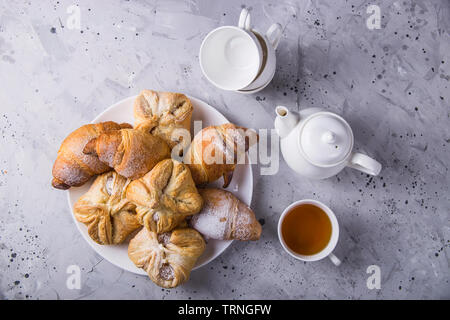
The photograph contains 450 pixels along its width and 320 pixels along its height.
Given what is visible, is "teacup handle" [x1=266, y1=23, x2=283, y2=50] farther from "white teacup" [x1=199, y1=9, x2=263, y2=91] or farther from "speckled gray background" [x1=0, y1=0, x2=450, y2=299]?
"speckled gray background" [x1=0, y1=0, x2=450, y2=299]

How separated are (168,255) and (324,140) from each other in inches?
22.7

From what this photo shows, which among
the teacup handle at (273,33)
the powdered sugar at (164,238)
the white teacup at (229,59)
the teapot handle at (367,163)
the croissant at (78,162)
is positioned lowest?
the powdered sugar at (164,238)

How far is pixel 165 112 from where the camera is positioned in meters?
1.15

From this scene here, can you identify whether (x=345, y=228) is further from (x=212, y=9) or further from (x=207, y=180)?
(x=212, y=9)

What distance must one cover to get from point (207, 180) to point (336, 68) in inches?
25.4

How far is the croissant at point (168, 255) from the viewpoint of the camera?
1.10 metres

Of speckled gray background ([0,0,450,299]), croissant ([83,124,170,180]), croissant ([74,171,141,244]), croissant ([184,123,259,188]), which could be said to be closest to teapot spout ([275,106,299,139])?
croissant ([184,123,259,188])

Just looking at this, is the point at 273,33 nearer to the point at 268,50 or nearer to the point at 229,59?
the point at 268,50

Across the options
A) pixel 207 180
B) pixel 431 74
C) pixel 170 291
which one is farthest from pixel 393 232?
pixel 170 291

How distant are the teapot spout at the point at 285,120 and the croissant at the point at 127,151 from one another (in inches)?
14.8

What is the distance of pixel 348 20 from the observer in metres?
1.35

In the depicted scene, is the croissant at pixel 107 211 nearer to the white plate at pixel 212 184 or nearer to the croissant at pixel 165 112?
the white plate at pixel 212 184

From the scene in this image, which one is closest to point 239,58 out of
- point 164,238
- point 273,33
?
point 273,33

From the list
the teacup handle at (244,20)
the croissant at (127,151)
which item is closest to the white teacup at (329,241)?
the croissant at (127,151)
